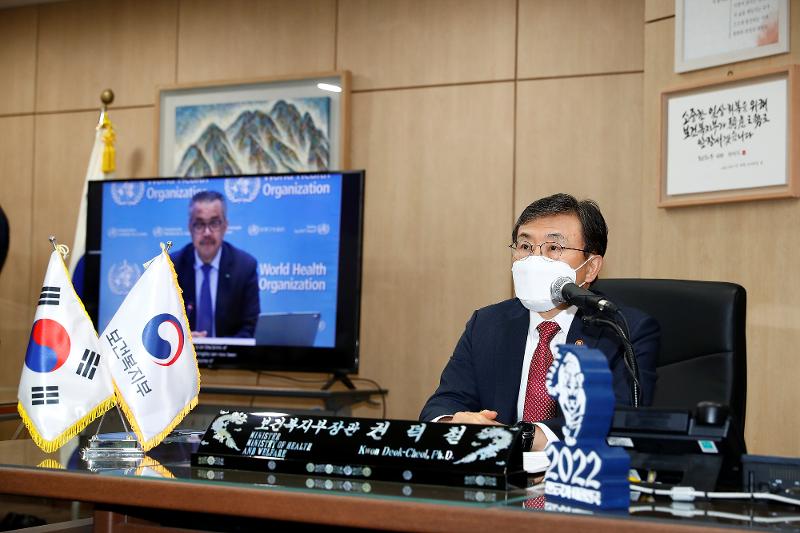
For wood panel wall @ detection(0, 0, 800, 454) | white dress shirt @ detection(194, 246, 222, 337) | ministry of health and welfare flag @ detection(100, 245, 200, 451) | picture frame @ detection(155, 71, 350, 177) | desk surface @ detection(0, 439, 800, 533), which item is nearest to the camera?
desk surface @ detection(0, 439, 800, 533)

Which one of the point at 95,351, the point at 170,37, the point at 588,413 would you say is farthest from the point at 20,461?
the point at 170,37

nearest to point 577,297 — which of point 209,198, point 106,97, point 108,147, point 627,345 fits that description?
point 627,345

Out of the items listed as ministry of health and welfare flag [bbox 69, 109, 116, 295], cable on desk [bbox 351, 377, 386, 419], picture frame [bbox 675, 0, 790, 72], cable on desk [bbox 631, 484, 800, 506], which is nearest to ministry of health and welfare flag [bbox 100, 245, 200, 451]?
cable on desk [bbox 631, 484, 800, 506]

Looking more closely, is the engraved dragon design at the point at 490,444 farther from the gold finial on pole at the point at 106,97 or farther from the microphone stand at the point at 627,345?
the gold finial on pole at the point at 106,97

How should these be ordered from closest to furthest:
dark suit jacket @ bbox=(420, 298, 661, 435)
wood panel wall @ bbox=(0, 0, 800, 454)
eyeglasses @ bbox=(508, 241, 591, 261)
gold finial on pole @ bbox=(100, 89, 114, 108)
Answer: dark suit jacket @ bbox=(420, 298, 661, 435) < eyeglasses @ bbox=(508, 241, 591, 261) < wood panel wall @ bbox=(0, 0, 800, 454) < gold finial on pole @ bbox=(100, 89, 114, 108)

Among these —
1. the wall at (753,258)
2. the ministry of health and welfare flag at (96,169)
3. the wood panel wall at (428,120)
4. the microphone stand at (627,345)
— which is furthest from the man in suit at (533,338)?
the ministry of health and welfare flag at (96,169)

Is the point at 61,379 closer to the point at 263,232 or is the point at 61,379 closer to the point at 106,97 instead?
the point at 263,232

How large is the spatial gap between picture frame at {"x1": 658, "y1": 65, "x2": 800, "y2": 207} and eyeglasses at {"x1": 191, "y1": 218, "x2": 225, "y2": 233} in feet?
6.64

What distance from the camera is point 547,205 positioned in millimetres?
2490

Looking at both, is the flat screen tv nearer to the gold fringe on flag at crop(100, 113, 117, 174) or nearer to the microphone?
the gold fringe on flag at crop(100, 113, 117, 174)

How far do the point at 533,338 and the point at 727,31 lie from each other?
158cm

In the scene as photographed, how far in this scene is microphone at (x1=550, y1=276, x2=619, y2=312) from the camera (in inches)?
66.1

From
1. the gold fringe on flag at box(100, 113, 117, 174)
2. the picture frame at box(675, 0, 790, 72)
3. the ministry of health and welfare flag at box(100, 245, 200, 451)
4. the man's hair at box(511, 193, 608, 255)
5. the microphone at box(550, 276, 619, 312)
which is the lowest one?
the ministry of health and welfare flag at box(100, 245, 200, 451)

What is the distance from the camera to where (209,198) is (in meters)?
4.57
